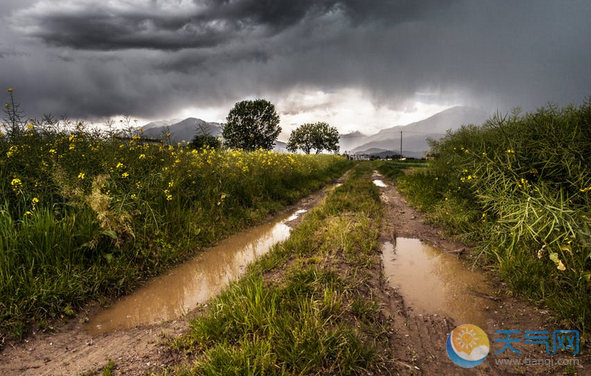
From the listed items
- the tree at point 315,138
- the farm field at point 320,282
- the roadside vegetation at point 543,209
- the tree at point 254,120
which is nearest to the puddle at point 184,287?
the farm field at point 320,282

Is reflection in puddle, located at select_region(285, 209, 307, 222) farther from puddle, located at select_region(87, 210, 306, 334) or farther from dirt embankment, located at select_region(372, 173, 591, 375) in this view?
dirt embankment, located at select_region(372, 173, 591, 375)

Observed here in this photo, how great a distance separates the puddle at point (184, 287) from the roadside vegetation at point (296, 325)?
857mm

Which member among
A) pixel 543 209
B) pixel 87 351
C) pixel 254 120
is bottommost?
pixel 87 351

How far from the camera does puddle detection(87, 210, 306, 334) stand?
3793 millimetres

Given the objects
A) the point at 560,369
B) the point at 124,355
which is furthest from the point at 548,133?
the point at 124,355

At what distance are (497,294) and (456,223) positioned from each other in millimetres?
3106

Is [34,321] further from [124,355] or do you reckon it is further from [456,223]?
[456,223]

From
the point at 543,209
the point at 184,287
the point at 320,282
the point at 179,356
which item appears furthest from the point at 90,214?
the point at 543,209

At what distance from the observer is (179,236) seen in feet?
19.9
